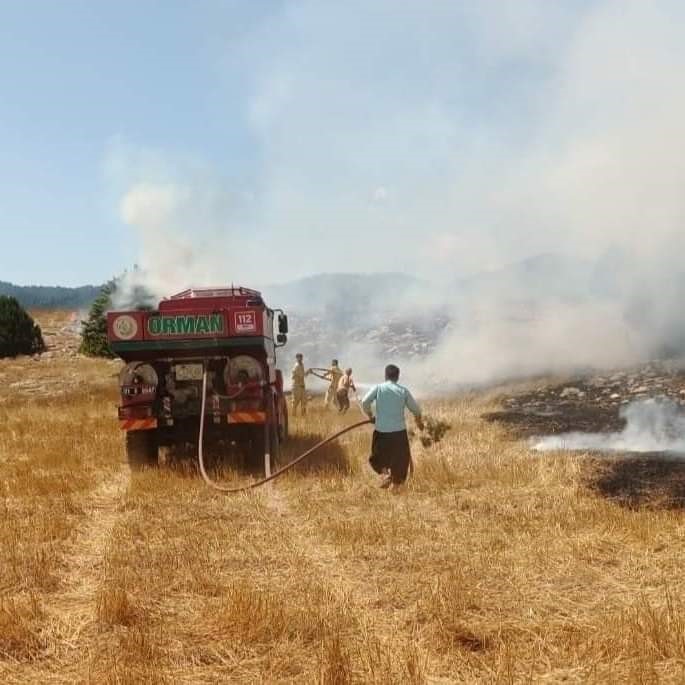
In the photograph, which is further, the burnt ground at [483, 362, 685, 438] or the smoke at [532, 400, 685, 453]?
the burnt ground at [483, 362, 685, 438]

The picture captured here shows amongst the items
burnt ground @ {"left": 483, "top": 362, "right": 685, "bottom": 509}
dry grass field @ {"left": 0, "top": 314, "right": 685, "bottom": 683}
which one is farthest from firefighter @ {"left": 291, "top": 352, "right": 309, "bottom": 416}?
dry grass field @ {"left": 0, "top": 314, "right": 685, "bottom": 683}

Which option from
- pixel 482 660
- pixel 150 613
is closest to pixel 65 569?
pixel 150 613

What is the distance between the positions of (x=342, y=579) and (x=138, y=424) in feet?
20.7

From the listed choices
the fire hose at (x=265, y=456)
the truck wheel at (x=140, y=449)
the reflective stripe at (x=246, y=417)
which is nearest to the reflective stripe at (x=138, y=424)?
the truck wheel at (x=140, y=449)

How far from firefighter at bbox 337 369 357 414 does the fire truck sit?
662 cm

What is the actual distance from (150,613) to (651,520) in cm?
471

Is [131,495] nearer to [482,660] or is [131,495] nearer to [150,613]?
[150,613]

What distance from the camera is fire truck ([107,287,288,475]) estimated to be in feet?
38.6

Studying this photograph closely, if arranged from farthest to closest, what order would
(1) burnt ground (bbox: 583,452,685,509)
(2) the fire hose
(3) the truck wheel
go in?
(3) the truck wheel < (2) the fire hose < (1) burnt ground (bbox: 583,452,685,509)

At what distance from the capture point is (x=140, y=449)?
472 inches

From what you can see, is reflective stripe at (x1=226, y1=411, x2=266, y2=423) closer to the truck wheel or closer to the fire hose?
the fire hose

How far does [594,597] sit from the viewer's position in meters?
5.77

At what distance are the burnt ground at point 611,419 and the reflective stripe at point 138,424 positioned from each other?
239 inches

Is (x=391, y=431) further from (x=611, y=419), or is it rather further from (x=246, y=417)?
(x=611, y=419)
